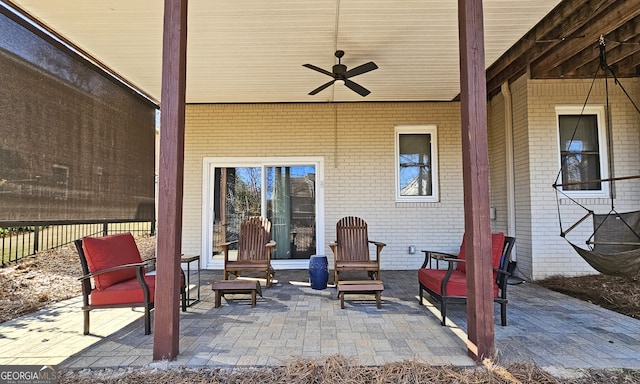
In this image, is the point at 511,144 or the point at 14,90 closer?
the point at 14,90

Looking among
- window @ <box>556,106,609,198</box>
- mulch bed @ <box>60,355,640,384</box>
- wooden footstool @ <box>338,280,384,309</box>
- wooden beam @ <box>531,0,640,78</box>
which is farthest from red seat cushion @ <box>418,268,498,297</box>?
wooden beam @ <box>531,0,640,78</box>

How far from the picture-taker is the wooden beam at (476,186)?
95.2 inches

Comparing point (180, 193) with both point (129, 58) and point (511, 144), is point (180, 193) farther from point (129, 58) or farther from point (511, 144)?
Result: point (511, 144)

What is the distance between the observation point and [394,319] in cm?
335

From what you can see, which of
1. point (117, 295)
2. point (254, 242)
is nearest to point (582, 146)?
point (254, 242)

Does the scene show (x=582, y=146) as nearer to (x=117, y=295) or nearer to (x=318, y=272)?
(x=318, y=272)

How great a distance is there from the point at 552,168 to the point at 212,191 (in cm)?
592

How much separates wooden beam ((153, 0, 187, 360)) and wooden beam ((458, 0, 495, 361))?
2177mm

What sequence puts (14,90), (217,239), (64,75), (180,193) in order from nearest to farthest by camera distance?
1. (180,193)
2. (14,90)
3. (64,75)
4. (217,239)

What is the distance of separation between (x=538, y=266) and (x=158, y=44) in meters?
Result: 6.32

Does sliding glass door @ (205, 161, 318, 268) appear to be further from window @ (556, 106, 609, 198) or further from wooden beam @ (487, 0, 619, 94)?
window @ (556, 106, 609, 198)

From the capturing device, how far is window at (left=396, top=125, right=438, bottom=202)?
639cm

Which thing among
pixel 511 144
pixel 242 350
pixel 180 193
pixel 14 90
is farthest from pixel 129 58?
pixel 511 144

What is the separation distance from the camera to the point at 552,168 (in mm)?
5234
